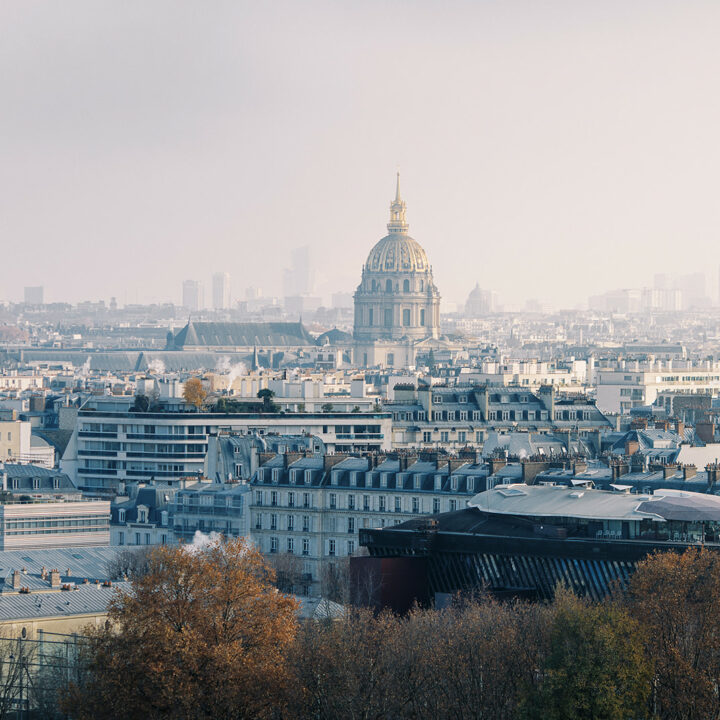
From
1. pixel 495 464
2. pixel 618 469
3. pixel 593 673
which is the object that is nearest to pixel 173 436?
pixel 495 464

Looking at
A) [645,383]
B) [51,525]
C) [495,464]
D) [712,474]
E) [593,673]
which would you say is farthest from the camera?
[645,383]

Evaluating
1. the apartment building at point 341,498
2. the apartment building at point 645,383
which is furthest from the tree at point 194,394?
the apartment building at point 645,383

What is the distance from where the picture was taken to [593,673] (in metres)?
A: 42.7

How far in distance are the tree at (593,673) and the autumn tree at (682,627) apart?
45 centimetres

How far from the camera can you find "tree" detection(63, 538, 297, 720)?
43625 millimetres

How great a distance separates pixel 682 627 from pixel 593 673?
8.71 feet

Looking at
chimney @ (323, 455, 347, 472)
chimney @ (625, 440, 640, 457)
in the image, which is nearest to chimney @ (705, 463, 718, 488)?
chimney @ (323, 455, 347, 472)

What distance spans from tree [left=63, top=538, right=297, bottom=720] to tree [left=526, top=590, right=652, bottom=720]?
4.12m

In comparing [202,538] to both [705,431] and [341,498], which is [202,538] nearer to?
[341,498]

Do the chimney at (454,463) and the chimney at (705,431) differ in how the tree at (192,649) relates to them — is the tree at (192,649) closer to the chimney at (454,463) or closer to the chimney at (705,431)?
the chimney at (454,463)

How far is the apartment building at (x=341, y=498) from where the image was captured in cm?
6900

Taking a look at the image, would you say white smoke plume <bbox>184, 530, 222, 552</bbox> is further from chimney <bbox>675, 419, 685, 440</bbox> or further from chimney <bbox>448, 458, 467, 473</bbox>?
chimney <bbox>675, 419, 685, 440</bbox>

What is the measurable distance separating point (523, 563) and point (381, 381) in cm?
12301

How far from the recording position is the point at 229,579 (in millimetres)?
45719
